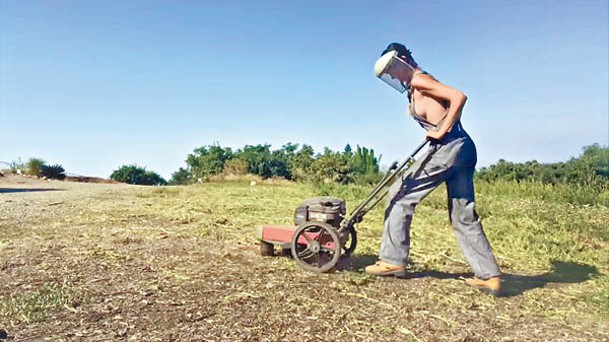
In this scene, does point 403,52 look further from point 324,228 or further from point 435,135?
point 324,228

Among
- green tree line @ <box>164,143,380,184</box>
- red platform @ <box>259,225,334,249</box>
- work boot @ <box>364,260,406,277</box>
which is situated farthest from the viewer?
green tree line @ <box>164,143,380,184</box>

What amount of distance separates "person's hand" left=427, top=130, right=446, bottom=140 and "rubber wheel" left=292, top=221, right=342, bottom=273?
104cm

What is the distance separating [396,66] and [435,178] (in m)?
0.92

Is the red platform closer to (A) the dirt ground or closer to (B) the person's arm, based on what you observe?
(A) the dirt ground

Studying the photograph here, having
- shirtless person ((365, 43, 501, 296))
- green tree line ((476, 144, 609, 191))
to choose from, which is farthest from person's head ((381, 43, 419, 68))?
green tree line ((476, 144, 609, 191))

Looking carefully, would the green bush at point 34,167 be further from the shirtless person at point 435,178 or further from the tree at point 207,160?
the shirtless person at point 435,178

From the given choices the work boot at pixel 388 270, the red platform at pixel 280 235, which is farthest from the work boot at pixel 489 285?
the red platform at pixel 280 235

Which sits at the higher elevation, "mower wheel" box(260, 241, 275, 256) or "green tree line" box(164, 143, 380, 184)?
"green tree line" box(164, 143, 380, 184)

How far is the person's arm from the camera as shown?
11.0ft

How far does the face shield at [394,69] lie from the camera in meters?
3.63

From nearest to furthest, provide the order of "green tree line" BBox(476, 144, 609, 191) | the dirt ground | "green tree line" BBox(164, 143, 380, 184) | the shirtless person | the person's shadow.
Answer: the dirt ground < the shirtless person < the person's shadow < "green tree line" BBox(476, 144, 609, 191) < "green tree line" BBox(164, 143, 380, 184)

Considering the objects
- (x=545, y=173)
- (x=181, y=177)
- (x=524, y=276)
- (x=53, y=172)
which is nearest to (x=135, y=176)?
(x=181, y=177)

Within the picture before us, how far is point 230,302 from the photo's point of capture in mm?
2979

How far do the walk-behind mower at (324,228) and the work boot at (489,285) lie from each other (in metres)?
0.95
